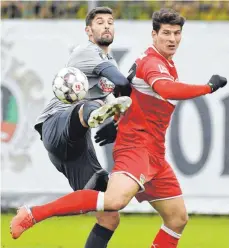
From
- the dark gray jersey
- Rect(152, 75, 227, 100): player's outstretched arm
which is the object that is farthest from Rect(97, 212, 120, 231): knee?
Rect(152, 75, 227, 100): player's outstretched arm

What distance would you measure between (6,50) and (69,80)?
5230 millimetres

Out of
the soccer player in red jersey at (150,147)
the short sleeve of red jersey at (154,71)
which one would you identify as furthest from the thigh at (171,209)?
the short sleeve of red jersey at (154,71)

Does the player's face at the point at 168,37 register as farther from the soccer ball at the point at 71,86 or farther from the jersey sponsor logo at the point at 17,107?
the jersey sponsor logo at the point at 17,107

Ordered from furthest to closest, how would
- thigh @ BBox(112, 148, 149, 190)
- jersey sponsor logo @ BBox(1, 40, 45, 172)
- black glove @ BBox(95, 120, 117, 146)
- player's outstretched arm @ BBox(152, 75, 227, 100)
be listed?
jersey sponsor logo @ BBox(1, 40, 45, 172) < black glove @ BBox(95, 120, 117, 146) < thigh @ BBox(112, 148, 149, 190) < player's outstretched arm @ BBox(152, 75, 227, 100)

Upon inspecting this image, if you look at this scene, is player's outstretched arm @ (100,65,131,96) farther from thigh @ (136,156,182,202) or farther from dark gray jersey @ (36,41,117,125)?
thigh @ (136,156,182,202)

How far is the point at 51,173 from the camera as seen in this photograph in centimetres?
1336

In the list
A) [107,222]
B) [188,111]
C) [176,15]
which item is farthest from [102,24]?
[188,111]

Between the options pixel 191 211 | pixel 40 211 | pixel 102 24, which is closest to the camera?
pixel 40 211

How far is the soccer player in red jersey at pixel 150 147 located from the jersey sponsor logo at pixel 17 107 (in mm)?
4780

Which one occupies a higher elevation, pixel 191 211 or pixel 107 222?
pixel 107 222

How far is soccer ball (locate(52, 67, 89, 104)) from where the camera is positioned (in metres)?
8.33

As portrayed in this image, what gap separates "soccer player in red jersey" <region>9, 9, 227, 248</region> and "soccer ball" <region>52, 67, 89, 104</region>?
425 mm

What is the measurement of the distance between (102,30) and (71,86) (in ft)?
2.31

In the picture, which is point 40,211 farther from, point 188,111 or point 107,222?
point 188,111
